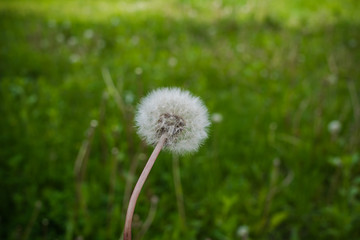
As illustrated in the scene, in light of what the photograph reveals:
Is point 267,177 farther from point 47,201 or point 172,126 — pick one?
point 172,126

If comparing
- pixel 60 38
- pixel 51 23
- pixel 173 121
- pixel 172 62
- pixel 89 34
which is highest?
pixel 51 23

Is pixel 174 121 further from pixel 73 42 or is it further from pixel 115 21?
pixel 115 21

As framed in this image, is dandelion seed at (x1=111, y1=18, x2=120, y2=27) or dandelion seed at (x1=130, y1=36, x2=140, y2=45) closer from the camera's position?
dandelion seed at (x1=130, y1=36, x2=140, y2=45)

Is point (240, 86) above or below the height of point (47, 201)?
above

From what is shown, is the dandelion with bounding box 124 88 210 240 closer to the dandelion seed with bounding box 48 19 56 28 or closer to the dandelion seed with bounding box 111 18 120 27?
the dandelion seed with bounding box 111 18 120 27

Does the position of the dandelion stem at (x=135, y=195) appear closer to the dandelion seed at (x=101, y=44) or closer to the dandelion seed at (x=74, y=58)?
the dandelion seed at (x=74, y=58)

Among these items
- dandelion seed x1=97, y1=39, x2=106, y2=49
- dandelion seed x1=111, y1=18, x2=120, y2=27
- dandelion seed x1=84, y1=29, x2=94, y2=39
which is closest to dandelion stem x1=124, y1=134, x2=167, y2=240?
dandelion seed x1=97, y1=39, x2=106, y2=49

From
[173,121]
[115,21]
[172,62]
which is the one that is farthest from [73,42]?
[173,121]

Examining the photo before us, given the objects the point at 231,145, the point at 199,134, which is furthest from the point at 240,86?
the point at 199,134
